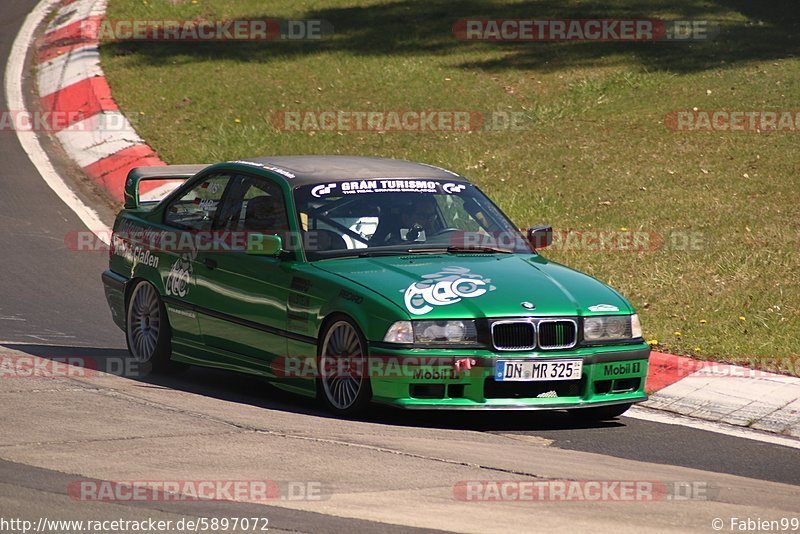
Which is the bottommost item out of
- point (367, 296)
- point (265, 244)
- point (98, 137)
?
point (367, 296)

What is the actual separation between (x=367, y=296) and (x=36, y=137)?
11.5 metres

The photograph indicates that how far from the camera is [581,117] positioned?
58.6ft

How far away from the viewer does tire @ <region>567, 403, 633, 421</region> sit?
8500mm

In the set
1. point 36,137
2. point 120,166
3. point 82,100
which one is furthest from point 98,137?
point 82,100

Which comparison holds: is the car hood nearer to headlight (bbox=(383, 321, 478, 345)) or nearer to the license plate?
headlight (bbox=(383, 321, 478, 345))

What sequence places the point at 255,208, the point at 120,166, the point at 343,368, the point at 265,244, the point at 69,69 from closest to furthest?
the point at 343,368, the point at 265,244, the point at 255,208, the point at 120,166, the point at 69,69

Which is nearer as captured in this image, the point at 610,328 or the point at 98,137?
the point at 610,328

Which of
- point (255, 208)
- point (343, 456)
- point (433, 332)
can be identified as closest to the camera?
point (343, 456)

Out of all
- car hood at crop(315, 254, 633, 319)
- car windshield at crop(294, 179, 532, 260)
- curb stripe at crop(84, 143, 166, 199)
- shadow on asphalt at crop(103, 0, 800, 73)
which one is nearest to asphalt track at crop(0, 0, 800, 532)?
car hood at crop(315, 254, 633, 319)

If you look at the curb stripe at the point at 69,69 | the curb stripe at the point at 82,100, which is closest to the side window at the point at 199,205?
the curb stripe at the point at 82,100

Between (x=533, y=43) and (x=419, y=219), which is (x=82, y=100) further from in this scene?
(x=419, y=219)

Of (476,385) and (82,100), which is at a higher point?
(82,100)

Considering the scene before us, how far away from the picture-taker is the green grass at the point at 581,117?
1202 centimetres

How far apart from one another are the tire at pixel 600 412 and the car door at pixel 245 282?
1.93 m
